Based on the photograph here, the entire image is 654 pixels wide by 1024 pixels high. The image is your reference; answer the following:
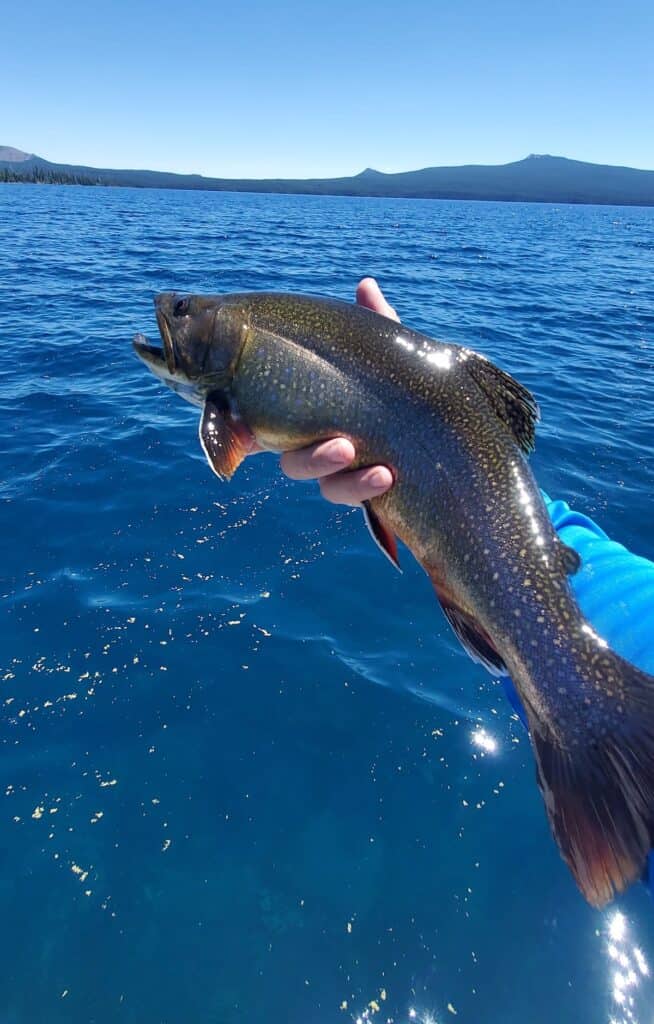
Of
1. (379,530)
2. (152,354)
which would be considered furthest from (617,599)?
(152,354)

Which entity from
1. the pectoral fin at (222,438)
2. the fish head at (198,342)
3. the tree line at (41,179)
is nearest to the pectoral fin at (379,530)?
the pectoral fin at (222,438)

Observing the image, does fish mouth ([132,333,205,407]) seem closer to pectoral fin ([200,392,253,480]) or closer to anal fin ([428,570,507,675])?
pectoral fin ([200,392,253,480])

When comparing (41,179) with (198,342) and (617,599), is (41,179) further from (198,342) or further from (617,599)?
(617,599)

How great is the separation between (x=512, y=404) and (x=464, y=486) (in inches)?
25.7

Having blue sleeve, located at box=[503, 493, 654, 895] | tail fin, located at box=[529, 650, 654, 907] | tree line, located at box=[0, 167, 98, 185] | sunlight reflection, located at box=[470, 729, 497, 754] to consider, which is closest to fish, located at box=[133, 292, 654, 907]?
tail fin, located at box=[529, 650, 654, 907]

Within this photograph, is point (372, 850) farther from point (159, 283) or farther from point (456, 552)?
point (159, 283)

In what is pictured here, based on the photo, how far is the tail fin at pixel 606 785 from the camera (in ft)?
8.66

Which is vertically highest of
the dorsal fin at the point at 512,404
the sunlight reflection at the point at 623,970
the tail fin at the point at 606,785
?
the dorsal fin at the point at 512,404

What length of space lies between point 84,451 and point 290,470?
9017 millimetres

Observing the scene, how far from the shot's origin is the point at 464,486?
135 inches

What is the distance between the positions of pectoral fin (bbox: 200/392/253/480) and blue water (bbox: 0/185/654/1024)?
11.1 feet

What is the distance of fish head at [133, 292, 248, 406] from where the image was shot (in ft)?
14.0

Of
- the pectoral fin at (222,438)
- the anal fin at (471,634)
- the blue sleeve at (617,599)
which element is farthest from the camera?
the pectoral fin at (222,438)

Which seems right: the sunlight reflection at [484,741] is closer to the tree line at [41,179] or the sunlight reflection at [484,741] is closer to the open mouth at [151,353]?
the open mouth at [151,353]
